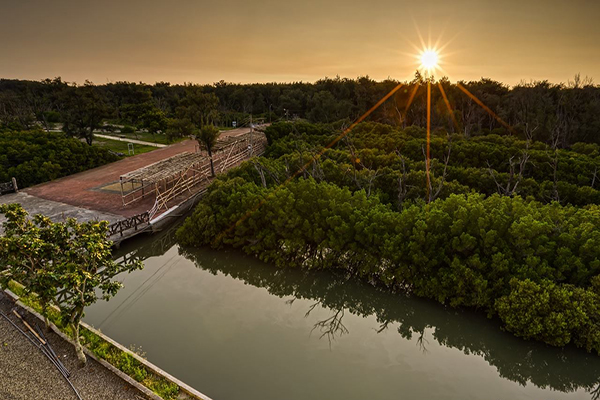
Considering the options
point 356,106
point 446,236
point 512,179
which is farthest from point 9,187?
A: point 356,106

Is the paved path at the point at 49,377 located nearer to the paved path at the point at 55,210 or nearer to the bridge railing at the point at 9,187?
the paved path at the point at 55,210

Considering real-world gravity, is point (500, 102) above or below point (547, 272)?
above

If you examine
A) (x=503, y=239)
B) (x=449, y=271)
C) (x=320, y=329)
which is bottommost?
(x=320, y=329)

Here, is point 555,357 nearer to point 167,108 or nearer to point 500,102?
point 500,102

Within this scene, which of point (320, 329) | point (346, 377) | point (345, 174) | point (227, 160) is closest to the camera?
point (346, 377)

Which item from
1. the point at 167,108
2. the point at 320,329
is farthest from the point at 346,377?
the point at 167,108

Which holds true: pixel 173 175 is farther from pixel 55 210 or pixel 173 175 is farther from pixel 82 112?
pixel 82 112
